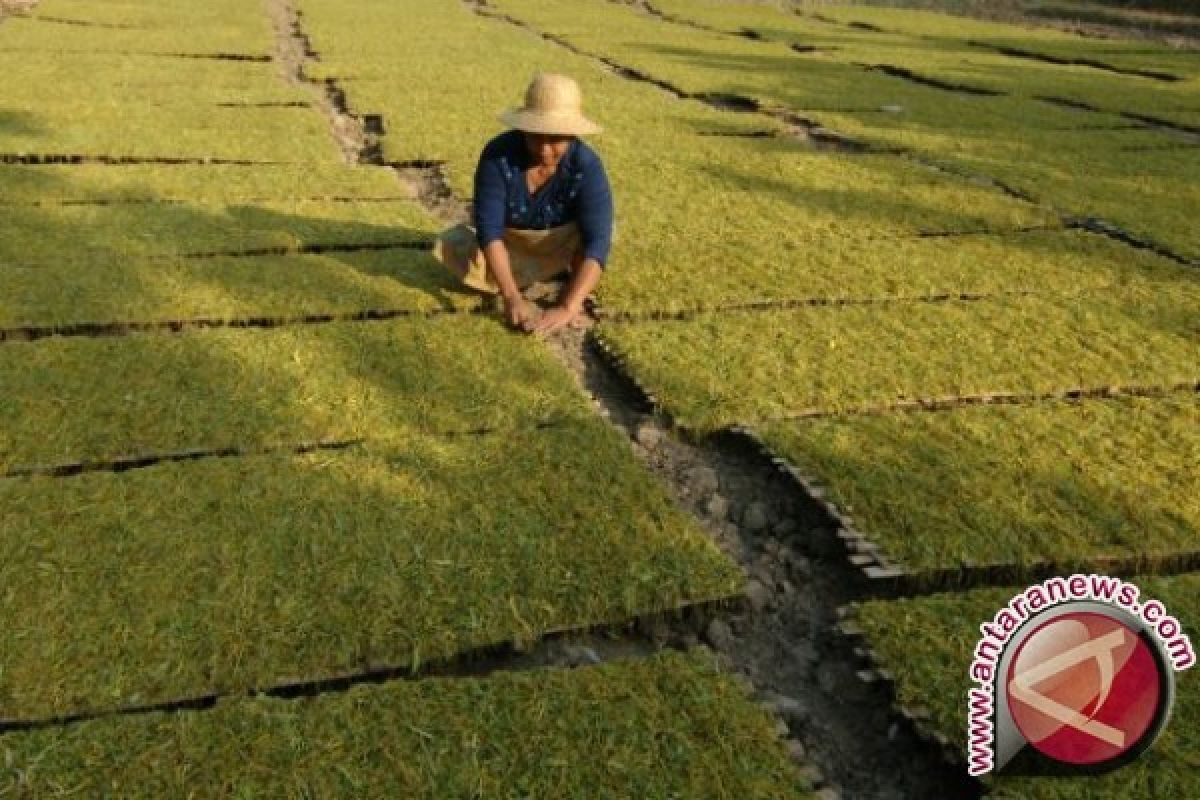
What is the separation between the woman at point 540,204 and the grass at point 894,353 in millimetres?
294

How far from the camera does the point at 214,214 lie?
16.4 ft

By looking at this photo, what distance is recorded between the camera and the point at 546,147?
3.53 m

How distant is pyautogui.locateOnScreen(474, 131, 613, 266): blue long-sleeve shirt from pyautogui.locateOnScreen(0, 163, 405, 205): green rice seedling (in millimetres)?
1545

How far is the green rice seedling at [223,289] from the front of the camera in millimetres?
3736

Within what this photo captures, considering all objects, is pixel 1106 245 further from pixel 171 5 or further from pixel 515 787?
pixel 171 5

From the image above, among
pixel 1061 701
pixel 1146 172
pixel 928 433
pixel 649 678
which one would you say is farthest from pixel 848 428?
pixel 1146 172

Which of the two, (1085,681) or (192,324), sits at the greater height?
(1085,681)

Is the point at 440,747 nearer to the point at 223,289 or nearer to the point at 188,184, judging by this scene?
the point at 223,289

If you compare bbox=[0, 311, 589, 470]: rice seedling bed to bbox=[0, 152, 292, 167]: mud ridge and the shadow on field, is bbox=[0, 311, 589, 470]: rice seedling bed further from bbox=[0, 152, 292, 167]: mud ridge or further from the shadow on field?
bbox=[0, 152, 292, 167]: mud ridge

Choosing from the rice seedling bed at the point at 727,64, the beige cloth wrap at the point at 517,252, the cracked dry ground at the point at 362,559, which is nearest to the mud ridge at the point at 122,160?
the cracked dry ground at the point at 362,559

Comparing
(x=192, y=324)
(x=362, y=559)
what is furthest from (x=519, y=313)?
(x=362, y=559)

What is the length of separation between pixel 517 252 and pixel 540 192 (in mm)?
321

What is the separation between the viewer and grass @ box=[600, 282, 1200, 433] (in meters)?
3.33

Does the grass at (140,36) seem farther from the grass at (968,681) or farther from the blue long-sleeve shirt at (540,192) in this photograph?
the grass at (968,681)
